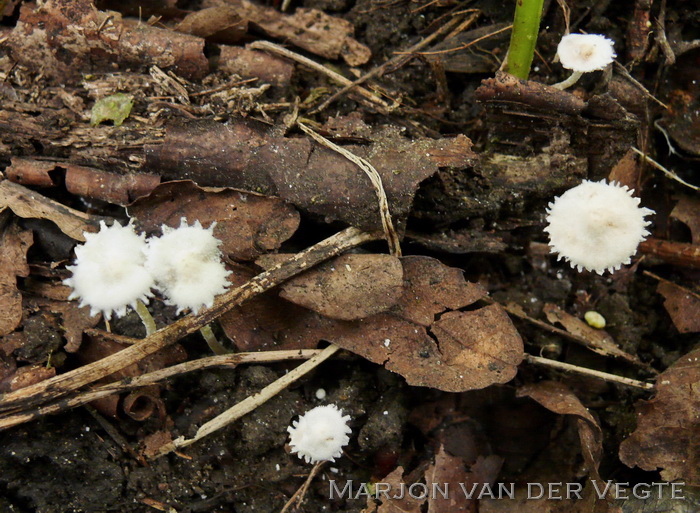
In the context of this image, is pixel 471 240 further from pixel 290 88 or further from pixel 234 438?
pixel 234 438

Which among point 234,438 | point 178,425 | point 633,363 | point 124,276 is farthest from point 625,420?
point 124,276

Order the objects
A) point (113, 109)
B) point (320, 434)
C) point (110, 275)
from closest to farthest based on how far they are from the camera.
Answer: point (110, 275) → point (320, 434) → point (113, 109)

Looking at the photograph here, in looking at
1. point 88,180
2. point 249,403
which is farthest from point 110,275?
point 249,403

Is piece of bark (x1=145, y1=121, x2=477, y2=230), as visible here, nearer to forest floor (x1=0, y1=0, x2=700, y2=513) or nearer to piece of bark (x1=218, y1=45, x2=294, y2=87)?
forest floor (x1=0, y1=0, x2=700, y2=513)

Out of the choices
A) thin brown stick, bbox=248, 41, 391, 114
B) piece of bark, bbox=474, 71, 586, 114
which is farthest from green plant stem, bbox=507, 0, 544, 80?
thin brown stick, bbox=248, 41, 391, 114

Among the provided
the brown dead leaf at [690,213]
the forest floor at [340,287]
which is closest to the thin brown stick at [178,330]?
the forest floor at [340,287]

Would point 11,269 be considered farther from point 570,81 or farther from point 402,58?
point 570,81
